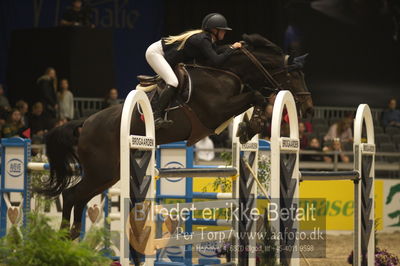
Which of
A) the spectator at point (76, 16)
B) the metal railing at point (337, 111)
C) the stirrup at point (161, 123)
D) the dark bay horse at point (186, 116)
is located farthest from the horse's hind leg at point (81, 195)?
the metal railing at point (337, 111)

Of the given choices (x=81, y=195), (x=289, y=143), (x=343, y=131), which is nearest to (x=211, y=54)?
(x=289, y=143)

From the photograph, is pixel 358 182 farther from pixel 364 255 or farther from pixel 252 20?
pixel 252 20

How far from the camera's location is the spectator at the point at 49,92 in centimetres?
1065

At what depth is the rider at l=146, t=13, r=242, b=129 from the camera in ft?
18.5

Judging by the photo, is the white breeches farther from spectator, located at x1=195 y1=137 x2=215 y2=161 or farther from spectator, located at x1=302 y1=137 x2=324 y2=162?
spectator, located at x1=302 y1=137 x2=324 y2=162

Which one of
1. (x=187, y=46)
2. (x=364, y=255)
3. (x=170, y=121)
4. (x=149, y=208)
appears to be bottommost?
(x=364, y=255)

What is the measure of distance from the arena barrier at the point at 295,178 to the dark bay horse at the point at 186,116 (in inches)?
25.7

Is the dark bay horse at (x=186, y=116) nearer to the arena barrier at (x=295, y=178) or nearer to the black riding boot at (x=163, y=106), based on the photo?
the black riding boot at (x=163, y=106)

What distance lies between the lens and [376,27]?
15.1 metres

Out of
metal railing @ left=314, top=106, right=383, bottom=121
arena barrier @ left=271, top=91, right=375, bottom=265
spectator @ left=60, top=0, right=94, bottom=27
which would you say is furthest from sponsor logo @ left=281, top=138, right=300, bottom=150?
metal railing @ left=314, top=106, right=383, bottom=121

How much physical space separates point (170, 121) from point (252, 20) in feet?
31.3

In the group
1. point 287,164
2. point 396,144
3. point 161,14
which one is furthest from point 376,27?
point 287,164

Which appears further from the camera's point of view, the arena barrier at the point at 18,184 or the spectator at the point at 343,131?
the spectator at the point at 343,131

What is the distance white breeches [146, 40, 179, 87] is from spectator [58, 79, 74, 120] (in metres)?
5.23
